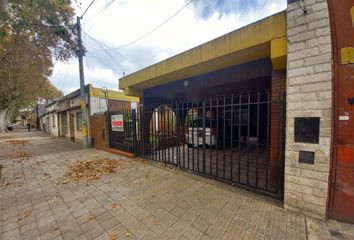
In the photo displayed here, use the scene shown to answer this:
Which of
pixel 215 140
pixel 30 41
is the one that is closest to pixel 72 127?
pixel 30 41

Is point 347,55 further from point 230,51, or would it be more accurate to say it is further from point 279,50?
point 230,51

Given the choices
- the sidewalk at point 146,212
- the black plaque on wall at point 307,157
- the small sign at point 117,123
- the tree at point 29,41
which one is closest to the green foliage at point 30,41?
the tree at point 29,41

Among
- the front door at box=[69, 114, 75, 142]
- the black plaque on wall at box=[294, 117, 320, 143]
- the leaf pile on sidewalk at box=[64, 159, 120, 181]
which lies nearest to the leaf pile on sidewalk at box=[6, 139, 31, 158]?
the front door at box=[69, 114, 75, 142]

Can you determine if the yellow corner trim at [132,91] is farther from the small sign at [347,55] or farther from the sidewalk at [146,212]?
the small sign at [347,55]

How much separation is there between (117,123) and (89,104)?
3511 millimetres

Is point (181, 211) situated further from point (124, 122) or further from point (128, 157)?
point (124, 122)

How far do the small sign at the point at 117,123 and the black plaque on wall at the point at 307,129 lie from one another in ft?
21.1

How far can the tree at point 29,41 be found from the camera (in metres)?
4.30

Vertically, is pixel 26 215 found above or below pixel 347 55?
below

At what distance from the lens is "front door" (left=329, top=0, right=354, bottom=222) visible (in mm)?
2311

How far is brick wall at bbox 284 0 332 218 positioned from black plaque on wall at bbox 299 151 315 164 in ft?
0.14

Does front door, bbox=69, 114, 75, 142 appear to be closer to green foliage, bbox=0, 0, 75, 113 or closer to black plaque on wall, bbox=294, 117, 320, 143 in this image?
green foliage, bbox=0, 0, 75, 113

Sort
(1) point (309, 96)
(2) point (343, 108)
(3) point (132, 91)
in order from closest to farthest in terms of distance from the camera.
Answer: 1. (2) point (343, 108)
2. (1) point (309, 96)
3. (3) point (132, 91)

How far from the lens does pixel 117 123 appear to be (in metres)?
7.55
